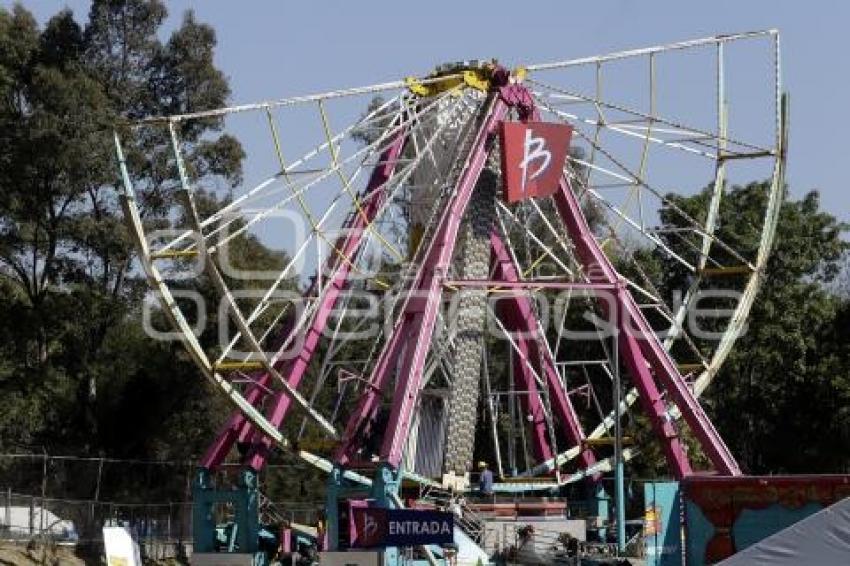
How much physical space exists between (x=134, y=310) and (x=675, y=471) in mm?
24139

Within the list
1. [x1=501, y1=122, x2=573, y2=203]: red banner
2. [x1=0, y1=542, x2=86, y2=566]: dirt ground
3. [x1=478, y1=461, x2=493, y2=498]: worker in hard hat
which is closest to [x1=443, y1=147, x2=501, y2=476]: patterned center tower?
[x1=478, y1=461, x2=493, y2=498]: worker in hard hat

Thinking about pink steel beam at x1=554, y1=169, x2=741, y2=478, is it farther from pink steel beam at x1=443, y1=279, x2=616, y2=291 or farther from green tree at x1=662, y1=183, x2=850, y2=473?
green tree at x1=662, y1=183, x2=850, y2=473

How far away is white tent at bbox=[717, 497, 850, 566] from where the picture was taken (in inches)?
831

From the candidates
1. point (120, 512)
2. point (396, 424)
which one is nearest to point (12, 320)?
point (120, 512)

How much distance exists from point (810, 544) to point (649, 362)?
1160 inches

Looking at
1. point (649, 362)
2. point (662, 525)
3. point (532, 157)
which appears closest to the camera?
point (662, 525)

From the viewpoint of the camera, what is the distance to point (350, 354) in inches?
3029

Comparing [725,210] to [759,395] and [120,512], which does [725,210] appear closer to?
[759,395]

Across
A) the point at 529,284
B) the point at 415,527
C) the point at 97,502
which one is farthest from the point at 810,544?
the point at 97,502

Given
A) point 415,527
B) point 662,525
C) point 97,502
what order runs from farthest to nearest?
1. point 97,502
2. point 662,525
3. point 415,527

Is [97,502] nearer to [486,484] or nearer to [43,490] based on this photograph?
[43,490]

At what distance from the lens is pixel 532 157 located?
50.2 meters

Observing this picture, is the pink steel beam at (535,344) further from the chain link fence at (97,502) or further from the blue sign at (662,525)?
the blue sign at (662,525)

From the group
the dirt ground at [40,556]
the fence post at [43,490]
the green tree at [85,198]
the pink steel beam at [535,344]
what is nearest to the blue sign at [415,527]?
the dirt ground at [40,556]
